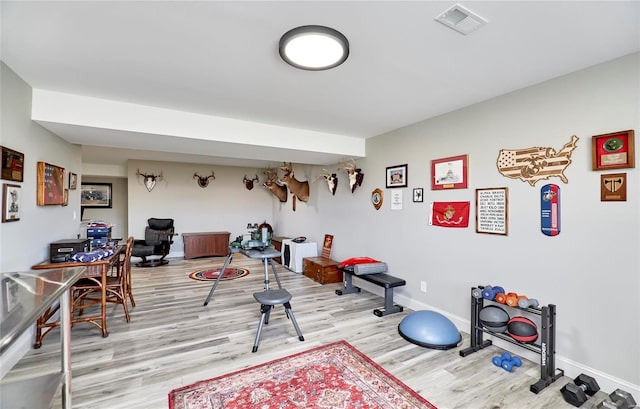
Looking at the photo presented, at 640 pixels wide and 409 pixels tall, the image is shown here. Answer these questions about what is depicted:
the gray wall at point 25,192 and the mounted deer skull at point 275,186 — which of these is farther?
the mounted deer skull at point 275,186

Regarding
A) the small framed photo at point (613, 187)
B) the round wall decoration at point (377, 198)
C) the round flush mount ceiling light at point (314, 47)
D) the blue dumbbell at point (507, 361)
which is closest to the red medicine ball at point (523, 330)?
the blue dumbbell at point (507, 361)

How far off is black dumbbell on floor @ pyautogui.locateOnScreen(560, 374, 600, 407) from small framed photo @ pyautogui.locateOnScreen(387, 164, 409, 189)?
2569 mm

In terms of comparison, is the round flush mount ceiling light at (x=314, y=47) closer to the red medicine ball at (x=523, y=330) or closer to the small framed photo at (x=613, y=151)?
the small framed photo at (x=613, y=151)

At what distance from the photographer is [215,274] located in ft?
18.9

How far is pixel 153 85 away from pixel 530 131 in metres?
3.57

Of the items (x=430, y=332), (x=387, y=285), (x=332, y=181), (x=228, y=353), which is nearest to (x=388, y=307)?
(x=387, y=285)

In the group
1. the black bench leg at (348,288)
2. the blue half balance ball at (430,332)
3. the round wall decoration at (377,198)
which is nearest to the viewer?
the blue half balance ball at (430,332)

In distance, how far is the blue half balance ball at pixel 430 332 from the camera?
9.39ft

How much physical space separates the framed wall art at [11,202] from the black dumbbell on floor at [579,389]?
456cm

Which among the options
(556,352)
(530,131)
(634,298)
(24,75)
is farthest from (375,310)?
(24,75)

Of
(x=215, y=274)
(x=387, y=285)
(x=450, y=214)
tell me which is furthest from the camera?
(x=215, y=274)

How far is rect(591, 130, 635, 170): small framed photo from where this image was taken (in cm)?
211

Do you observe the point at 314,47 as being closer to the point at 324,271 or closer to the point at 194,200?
the point at 324,271

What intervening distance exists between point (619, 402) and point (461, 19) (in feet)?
9.08
